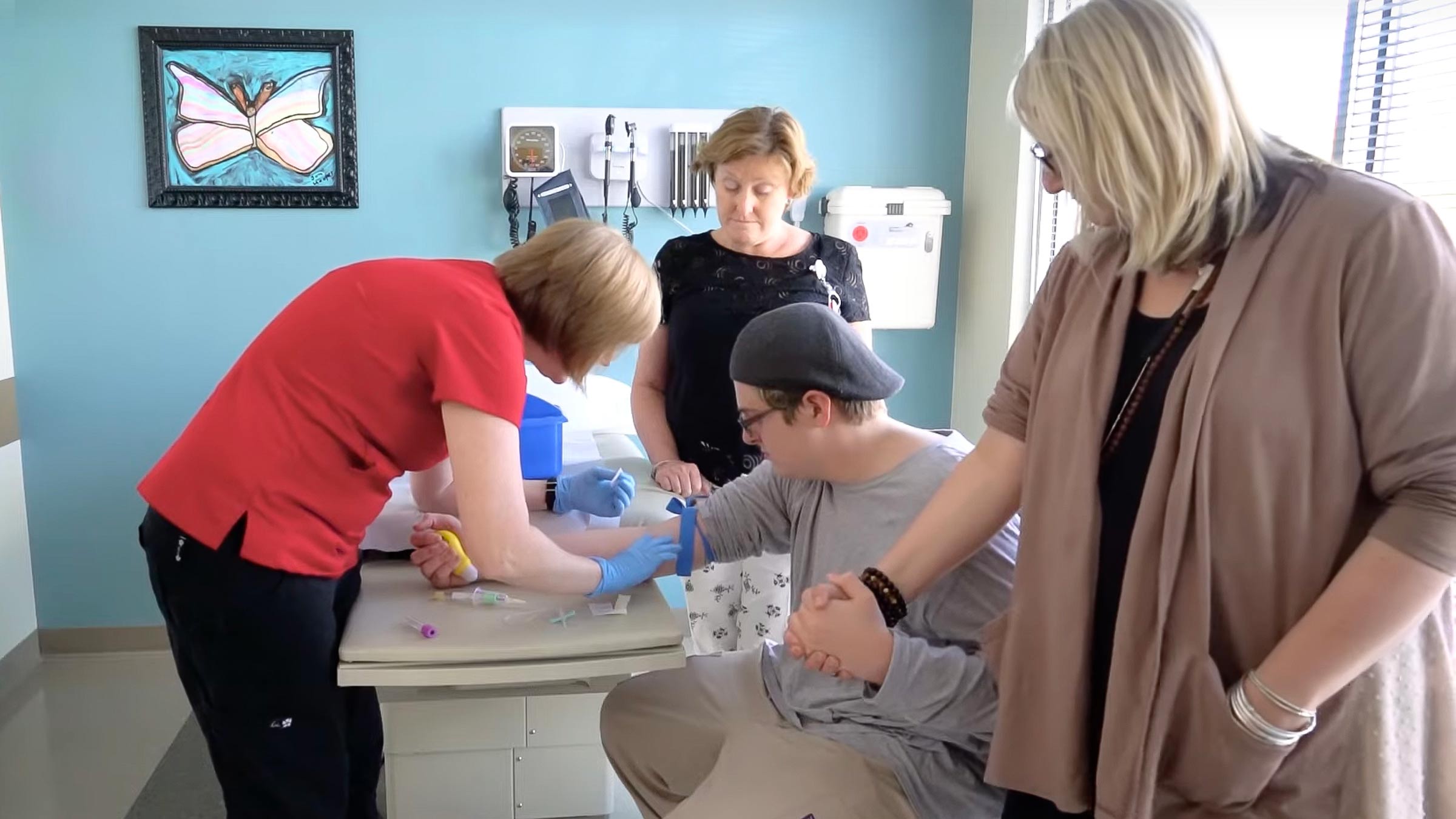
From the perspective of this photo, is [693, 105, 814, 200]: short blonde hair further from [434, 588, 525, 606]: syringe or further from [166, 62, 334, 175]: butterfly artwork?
[166, 62, 334, 175]: butterfly artwork

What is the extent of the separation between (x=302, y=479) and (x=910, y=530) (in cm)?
75

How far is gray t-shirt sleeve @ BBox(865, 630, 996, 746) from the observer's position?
122 centimetres

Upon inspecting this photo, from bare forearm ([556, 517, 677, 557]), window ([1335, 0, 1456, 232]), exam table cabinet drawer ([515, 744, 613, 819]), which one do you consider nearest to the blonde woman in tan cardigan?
bare forearm ([556, 517, 677, 557])

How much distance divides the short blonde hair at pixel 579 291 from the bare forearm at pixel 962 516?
0.47 metres

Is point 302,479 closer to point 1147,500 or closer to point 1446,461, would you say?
point 1147,500

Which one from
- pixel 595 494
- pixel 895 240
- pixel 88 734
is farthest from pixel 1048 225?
pixel 88 734

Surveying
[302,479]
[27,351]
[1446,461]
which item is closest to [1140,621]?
[1446,461]

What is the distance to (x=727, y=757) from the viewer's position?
1341mm

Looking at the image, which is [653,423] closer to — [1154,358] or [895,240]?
[895,240]

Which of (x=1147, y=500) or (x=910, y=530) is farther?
(x=910, y=530)

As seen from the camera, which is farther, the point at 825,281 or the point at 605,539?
the point at 825,281

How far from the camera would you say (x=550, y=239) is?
1.40 m

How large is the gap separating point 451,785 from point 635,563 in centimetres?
67

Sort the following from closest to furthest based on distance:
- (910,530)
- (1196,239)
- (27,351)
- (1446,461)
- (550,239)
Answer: (1446,461), (1196,239), (910,530), (550,239), (27,351)
